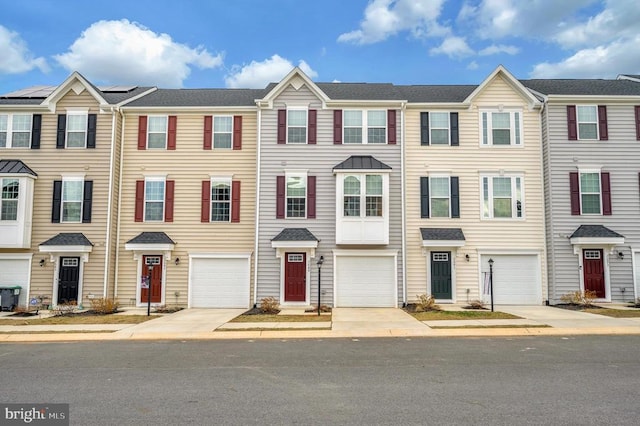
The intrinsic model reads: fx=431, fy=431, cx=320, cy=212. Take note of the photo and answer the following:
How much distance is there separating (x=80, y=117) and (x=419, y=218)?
1620cm

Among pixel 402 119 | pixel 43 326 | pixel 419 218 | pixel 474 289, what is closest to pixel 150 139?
pixel 43 326

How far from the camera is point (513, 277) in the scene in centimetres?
1942

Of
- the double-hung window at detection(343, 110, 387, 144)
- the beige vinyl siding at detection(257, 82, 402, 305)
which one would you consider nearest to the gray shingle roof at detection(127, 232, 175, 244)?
the beige vinyl siding at detection(257, 82, 402, 305)

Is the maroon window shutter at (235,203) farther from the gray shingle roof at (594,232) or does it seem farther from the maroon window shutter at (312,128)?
the gray shingle roof at (594,232)

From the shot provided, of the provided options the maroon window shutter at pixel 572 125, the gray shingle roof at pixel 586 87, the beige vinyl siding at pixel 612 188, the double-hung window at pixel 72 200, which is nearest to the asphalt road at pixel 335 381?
the beige vinyl siding at pixel 612 188

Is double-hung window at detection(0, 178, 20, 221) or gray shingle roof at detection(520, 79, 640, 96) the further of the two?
gray shingle roof at detection(520, 79, 640, 96)

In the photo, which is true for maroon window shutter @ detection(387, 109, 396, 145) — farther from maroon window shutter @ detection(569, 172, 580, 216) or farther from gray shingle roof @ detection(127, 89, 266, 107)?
maroon window shutter @ detection(569, 172, 580, 216)

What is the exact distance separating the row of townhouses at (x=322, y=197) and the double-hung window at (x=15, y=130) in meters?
0.06

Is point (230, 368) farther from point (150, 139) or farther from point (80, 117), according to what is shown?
point (80, 117)

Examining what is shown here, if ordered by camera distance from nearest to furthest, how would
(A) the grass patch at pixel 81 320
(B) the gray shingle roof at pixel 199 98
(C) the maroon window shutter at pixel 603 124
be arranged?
(A) the grass patch at pixel 81 320 < (C) the maroon window shutter at pixel 603 124 < (B) the gray shingle roof at pixel 199 98

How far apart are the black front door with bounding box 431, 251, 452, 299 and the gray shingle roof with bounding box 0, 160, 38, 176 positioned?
18.4m

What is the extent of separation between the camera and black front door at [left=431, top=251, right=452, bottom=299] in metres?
19.1

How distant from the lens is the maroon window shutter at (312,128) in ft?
64.8

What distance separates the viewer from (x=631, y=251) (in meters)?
19.0
